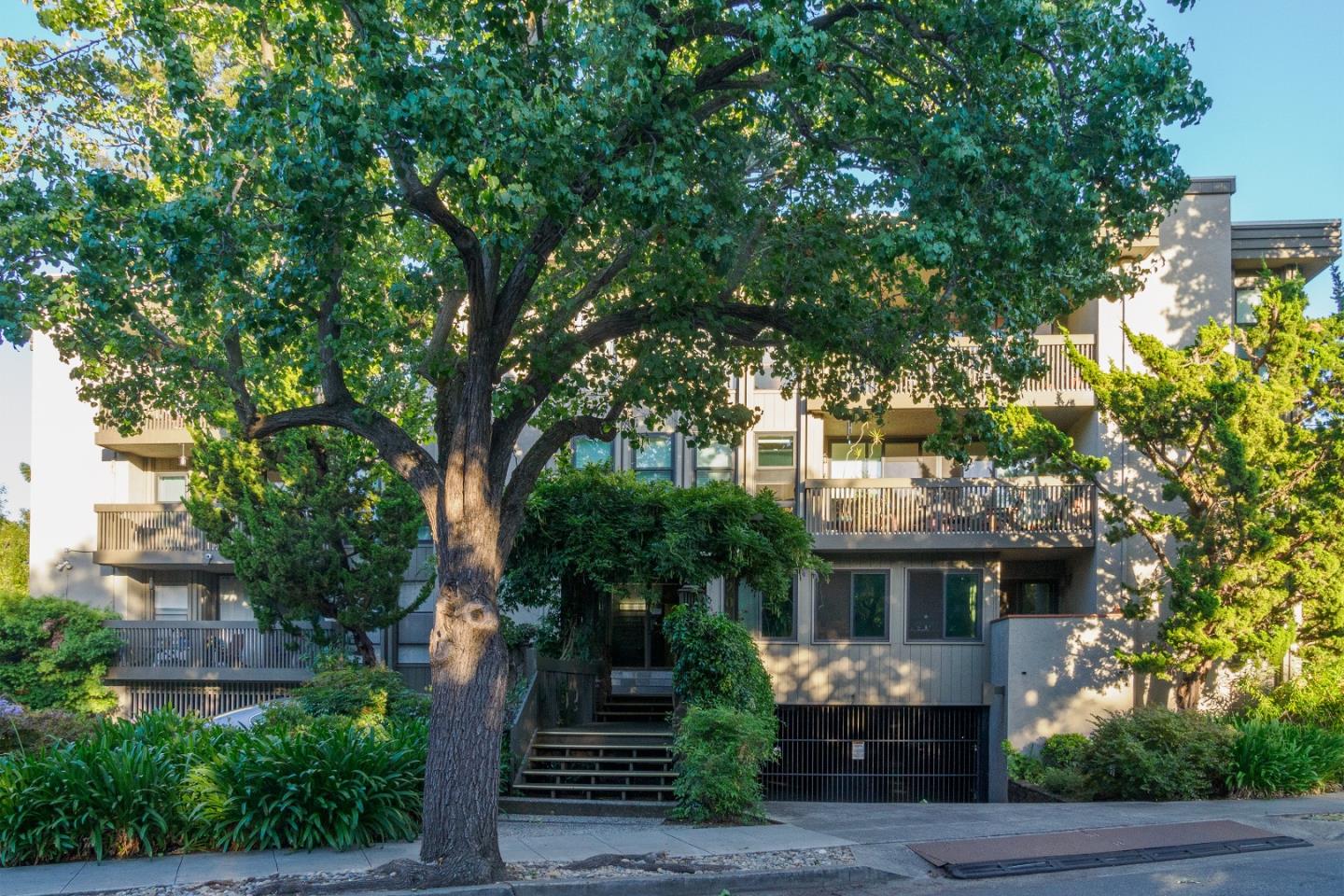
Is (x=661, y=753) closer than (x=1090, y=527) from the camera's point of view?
Yes

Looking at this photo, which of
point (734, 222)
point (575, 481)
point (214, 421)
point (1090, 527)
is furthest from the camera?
point (1090, 527)

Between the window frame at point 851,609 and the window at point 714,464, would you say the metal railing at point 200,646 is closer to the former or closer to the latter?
the window at point 714,464

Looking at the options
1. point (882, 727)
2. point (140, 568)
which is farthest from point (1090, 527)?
point (140, 568)

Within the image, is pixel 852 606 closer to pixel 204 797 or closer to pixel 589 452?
pixel 589 452

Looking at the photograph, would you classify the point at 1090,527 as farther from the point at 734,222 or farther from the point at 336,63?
the point at 336,63

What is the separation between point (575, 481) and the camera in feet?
58.9

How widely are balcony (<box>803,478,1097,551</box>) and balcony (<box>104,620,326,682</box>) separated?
11.5m

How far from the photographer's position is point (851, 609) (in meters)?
24.2

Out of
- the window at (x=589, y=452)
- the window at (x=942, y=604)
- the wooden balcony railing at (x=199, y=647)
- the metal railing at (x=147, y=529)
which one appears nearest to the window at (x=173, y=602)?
the metal railing at (x=147, y=529)

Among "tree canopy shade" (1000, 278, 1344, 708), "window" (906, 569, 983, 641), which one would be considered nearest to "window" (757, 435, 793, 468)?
"window" (906, 569, 983, 641)

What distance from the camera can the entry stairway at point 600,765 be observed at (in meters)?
15.7

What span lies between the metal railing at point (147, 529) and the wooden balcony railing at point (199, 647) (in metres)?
1.68

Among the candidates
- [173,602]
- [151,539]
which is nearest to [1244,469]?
[151,539]

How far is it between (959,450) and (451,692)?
251 inches
